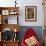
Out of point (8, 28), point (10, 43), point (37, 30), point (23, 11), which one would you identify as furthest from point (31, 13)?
point (10, 43)

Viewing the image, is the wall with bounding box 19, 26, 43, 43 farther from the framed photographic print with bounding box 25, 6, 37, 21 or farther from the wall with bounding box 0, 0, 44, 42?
the framed photographic print with bounding box 25, 6, 37, 21

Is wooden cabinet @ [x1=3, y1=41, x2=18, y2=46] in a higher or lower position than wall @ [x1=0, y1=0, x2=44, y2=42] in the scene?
lower

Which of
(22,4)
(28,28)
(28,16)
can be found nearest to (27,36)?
(28,28)

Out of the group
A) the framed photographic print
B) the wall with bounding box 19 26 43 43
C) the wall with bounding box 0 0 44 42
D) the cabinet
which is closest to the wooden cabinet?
the cabinet

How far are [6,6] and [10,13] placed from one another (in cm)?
37

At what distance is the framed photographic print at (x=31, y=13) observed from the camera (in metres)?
6.22

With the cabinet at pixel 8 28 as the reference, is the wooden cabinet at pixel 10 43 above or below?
below

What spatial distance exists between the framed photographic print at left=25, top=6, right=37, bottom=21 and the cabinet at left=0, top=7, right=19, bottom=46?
14.8 inches

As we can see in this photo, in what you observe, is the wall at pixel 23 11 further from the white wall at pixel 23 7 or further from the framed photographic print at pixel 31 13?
the framed photographic print at pixel 31 13

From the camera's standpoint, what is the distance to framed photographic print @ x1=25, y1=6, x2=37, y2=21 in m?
6.22

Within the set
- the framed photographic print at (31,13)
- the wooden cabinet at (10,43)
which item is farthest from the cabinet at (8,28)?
the framed photographic print at (31,13)

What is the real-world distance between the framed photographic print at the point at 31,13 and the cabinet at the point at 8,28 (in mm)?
377

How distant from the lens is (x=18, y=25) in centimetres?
612

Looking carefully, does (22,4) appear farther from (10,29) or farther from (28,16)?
(10,29)
